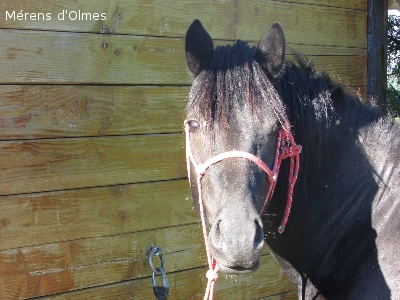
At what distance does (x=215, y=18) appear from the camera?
306cm

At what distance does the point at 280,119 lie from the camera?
1858 mm

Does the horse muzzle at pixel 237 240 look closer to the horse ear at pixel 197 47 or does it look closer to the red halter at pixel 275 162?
the red halter at pixel 275 162

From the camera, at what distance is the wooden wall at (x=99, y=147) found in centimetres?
251

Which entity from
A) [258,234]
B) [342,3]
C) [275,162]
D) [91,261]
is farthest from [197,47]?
[342,3]

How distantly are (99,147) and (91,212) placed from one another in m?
0.39

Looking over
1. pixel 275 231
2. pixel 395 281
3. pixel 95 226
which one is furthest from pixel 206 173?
pixel 95 226

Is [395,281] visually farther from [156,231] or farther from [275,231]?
[156,231]

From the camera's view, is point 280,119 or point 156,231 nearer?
point 280,119

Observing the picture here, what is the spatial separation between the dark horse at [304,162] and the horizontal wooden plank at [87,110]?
82cm

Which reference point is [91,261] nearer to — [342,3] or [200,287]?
[200,287]

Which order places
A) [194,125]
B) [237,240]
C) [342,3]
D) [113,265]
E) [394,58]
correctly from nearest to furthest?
[237,240], [194,125], [113,265], [342,3], [394,58]

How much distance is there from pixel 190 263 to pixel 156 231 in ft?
1.19

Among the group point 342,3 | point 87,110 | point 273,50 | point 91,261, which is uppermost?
point 342,3

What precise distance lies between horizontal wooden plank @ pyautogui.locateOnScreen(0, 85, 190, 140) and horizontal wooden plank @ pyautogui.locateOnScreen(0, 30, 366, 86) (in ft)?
0.17
